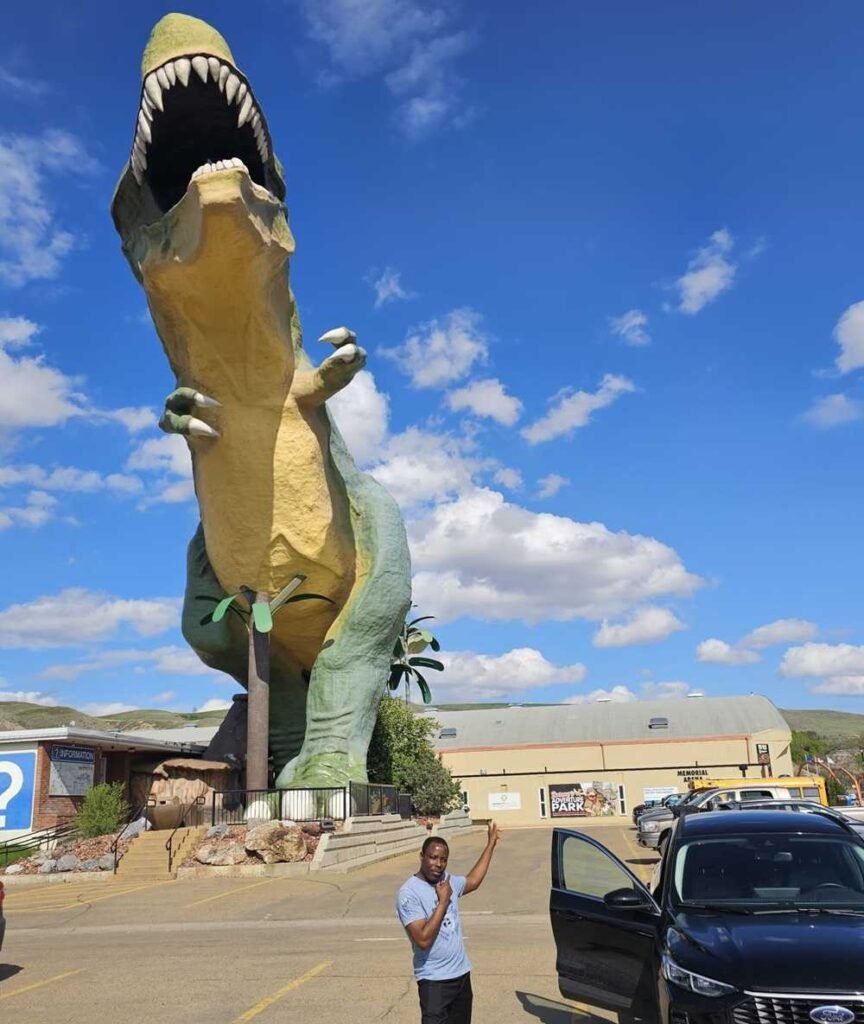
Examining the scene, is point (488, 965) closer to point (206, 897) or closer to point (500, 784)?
point (206, 897)

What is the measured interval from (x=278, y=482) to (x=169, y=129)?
22.0ft

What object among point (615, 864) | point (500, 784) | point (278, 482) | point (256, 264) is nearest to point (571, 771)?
point (500, 784)

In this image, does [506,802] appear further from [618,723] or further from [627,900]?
[627,900]

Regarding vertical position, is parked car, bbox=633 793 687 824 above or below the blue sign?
below

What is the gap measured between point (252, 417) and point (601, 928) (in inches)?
559

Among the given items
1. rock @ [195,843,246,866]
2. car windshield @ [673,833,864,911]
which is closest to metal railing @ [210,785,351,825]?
rock @ [195,843,246,866]

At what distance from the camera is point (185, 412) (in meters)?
17.2

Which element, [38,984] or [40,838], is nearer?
[38,984]

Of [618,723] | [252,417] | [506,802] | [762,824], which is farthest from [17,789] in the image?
[618,723]

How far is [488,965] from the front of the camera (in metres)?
8.22

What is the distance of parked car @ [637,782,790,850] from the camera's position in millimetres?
17203

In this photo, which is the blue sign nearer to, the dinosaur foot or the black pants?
the dinosaur foot

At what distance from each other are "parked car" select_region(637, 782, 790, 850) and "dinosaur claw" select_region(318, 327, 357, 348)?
31.8 feet

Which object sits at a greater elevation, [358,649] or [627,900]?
[358,649]
